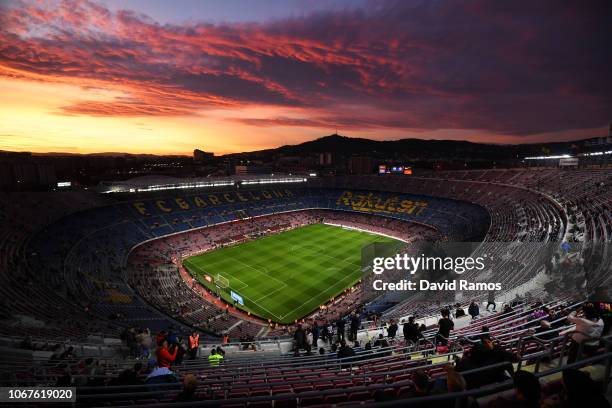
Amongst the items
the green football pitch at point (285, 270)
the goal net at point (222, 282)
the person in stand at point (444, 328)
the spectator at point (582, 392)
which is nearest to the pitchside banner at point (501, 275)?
the person in stand at point (444, 328)

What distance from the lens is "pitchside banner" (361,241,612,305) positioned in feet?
35.7

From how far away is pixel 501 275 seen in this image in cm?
1798

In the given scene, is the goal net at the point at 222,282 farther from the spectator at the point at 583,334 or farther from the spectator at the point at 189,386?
the spectator at the point at 583,334

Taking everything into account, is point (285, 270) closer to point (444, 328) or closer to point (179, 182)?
point (444, 328)

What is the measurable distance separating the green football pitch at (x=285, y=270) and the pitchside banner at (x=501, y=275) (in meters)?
4.55

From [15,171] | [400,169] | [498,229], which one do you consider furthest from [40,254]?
[400,169]

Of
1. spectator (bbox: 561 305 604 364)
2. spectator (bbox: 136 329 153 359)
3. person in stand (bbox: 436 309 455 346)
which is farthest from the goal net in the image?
spectator (bbox: 561 305 604 364)

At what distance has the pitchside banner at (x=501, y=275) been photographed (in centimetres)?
1088

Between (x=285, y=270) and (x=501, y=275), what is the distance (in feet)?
77.8

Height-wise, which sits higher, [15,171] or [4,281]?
[15,171]

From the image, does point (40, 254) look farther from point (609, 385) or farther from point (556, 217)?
point (556, 217)

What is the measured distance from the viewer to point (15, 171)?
69.9 m

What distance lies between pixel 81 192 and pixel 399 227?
49.5 m

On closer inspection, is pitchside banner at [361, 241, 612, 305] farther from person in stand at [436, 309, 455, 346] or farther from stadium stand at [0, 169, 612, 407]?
person in stand at [436, 309, 455, 346]
